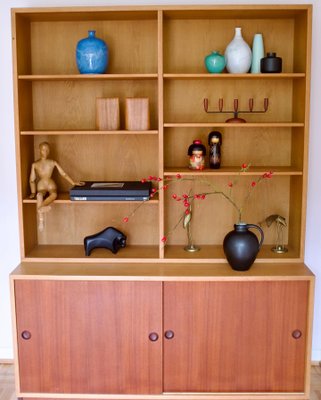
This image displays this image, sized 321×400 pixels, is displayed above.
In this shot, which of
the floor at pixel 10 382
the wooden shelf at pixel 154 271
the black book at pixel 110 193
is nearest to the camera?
the wooden shelf at pixel 154 271

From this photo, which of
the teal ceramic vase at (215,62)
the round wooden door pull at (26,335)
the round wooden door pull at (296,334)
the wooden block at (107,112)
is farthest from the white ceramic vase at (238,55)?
the round wooden door pull at (26,335)

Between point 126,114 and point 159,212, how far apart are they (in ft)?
1.70

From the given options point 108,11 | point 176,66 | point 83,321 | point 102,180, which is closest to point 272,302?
point 83,321

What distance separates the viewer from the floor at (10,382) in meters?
2.78

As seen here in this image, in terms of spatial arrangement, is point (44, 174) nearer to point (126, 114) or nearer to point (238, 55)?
point (126, 114)

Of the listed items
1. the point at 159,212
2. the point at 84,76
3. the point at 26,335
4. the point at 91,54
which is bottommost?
the point at 26,335

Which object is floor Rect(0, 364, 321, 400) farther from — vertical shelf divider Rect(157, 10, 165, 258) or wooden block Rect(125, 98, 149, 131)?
wooden block Rect(125, 98, 149, 131)

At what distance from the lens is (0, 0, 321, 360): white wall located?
282 centimetres

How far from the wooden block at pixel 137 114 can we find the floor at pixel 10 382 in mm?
1510

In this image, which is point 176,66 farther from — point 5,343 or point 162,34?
point 5,343

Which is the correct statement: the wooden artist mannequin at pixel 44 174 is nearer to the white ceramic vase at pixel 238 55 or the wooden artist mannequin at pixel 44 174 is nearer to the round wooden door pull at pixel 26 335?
the round wooden door pull at pixel 26 335

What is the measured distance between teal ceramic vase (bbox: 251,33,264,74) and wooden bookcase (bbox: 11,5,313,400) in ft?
0.22

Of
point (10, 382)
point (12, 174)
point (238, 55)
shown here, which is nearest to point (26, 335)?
point (10, 382)

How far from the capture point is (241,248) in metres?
2.54
